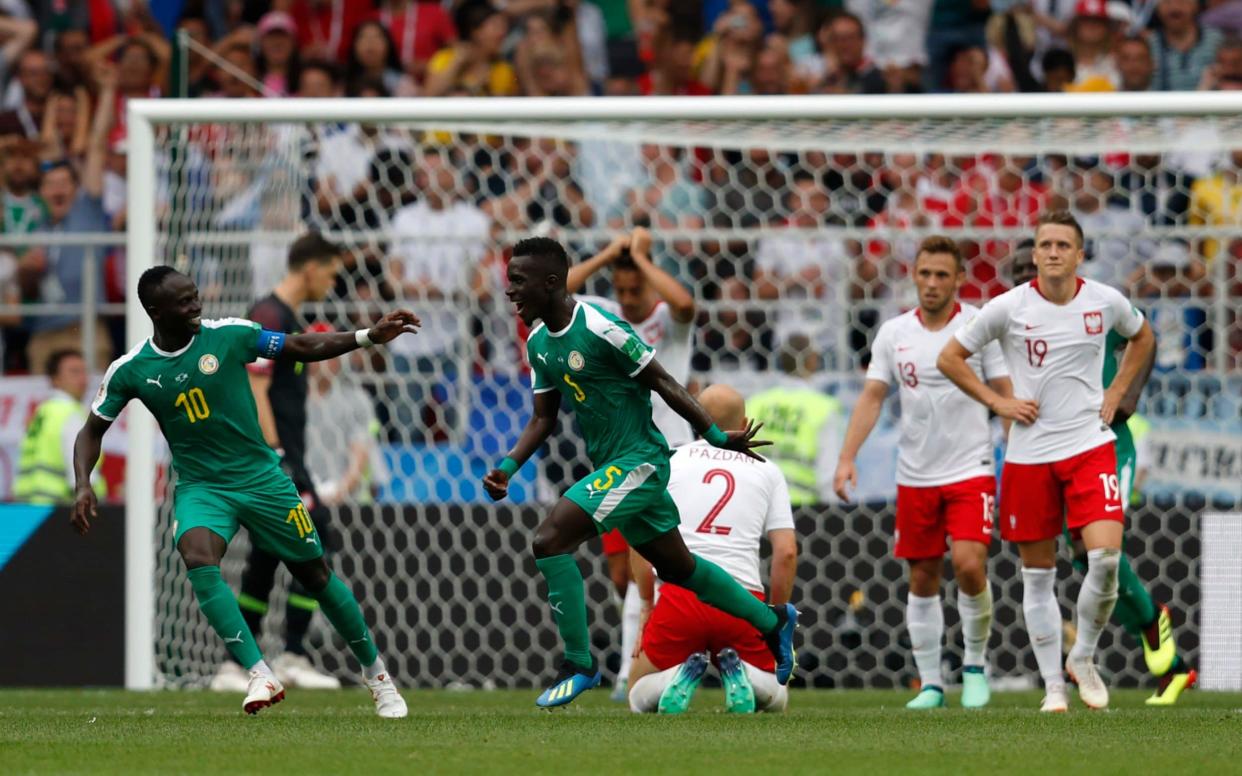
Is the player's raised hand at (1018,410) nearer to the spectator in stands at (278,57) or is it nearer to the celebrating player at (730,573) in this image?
the celebrating player at (730,573)

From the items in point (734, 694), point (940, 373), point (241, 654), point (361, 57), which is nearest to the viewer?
point (241, 654)

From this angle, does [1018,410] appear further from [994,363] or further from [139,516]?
[139,516]

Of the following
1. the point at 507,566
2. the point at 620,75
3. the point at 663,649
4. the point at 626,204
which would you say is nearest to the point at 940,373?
the point at 663,649

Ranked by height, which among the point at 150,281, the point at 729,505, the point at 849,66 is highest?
the point at 849,66

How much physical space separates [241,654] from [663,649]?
1.95 meters

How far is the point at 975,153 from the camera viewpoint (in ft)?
43.1

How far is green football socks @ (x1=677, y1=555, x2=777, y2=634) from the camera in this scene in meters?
8.29

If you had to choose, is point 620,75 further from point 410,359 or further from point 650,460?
point 650,460

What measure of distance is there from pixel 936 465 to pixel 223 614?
3.66 metres

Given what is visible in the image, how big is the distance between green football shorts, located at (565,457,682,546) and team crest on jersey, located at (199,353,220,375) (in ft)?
5.27

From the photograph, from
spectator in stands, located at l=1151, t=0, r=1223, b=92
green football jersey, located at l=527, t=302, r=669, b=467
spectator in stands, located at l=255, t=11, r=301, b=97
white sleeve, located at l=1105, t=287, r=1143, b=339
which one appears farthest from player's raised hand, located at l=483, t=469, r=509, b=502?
spectator in stands, located at l=255, t=11, r=301, b=97

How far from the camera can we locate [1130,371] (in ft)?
29.9

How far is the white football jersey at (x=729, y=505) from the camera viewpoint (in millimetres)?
8945

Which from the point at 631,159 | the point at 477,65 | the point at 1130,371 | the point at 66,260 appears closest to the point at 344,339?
the point at 1130,371
